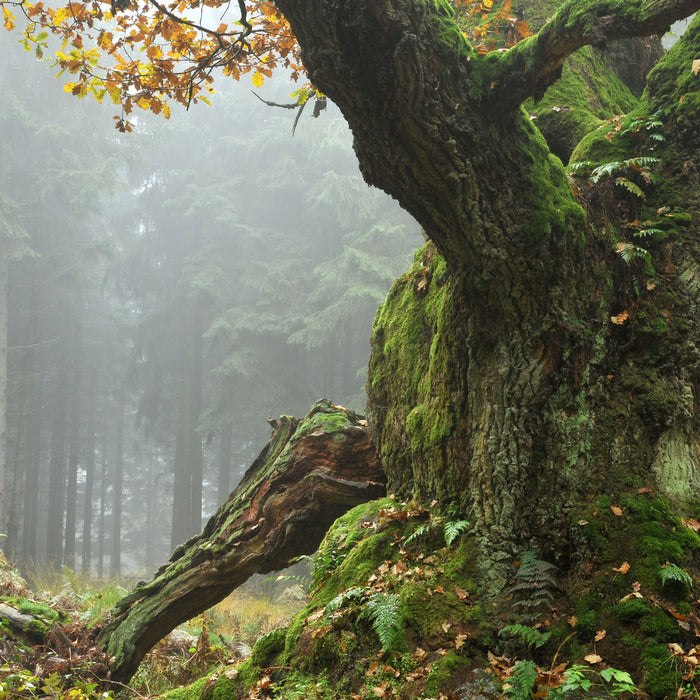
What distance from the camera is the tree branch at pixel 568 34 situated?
116 inches

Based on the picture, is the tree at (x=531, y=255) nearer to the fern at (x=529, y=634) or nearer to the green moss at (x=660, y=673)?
the fern at (x=529, y=634)

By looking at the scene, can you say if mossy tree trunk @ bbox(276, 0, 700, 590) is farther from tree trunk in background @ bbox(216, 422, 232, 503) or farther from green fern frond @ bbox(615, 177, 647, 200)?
tree trunk in background @ bbox(216, 422, 232, 503)

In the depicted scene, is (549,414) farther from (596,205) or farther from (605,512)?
(596,205)

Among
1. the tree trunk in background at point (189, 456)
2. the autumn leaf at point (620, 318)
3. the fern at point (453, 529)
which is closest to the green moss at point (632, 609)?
the fern at point (453, 529)

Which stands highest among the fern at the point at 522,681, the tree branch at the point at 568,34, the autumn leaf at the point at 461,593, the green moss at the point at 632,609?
the tree branch at the point at 568,34

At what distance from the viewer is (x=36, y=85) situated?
22938 mm

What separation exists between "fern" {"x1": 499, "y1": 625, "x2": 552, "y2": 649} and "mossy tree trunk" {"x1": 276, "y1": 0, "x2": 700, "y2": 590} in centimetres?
39

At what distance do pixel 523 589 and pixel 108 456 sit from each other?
36.3m

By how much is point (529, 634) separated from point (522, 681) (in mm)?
309

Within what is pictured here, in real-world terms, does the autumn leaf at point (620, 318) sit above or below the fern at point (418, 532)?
above

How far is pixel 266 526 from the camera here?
208 inches

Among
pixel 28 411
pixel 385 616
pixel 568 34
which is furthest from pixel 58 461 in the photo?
pixel 568 34

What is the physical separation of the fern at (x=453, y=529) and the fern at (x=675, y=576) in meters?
1.10

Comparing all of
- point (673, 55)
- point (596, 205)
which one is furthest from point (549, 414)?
point (673, 55)
